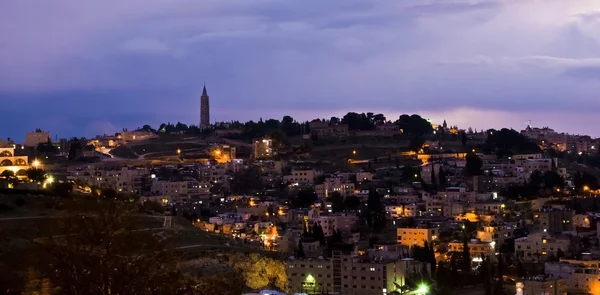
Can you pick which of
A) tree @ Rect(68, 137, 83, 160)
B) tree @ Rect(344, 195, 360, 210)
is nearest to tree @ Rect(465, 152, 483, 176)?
tree @ Rect(344, 195, 360, 210)

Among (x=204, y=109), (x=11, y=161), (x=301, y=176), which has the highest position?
(x=204, y=109)

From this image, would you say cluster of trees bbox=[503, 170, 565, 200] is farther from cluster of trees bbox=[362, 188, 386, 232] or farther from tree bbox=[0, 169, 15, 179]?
tree bbox=[0, 169, 15, 179]

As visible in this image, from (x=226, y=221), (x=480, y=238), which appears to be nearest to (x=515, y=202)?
(x=480, y=238)

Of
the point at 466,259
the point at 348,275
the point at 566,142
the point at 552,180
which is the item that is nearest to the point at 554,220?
the point at 466,259

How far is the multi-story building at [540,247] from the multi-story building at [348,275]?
478 centimetres

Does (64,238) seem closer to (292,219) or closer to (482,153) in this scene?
(292,219)

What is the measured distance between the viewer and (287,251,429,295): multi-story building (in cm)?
1847

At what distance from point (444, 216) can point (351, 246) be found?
7604mm

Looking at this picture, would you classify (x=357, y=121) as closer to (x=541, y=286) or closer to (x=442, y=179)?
(x=442, y=179)

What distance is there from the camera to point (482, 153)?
1656 inches

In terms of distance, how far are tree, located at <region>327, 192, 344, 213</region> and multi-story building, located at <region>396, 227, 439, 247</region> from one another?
469cm

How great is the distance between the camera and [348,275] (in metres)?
18.8

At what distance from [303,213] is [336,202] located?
7.94 feet

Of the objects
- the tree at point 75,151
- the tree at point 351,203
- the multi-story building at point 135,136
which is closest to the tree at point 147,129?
the multi-story building at point 135,136
